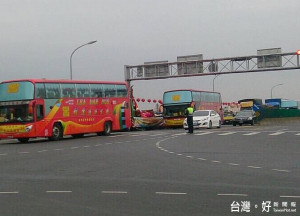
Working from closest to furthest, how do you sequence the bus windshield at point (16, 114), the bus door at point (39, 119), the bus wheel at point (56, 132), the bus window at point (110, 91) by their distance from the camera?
the bus windshield at point (16, 114)
the bus door at point (39, 119)
the bus wheel at point (56, 132)
the bus window at point (110, 91)

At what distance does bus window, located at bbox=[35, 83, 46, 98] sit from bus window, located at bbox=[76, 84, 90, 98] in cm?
330

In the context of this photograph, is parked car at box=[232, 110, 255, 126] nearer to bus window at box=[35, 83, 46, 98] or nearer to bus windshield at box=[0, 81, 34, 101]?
bus window at box=[35, 83, 46, 98]

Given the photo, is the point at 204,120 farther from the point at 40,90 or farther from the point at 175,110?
the point at 40,90

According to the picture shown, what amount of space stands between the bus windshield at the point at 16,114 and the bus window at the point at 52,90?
175cm

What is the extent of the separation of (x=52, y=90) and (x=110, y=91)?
6.17 metres

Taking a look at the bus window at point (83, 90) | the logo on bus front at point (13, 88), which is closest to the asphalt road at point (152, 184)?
the logo on bus front at point (13, 88)

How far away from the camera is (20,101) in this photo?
26.5 m

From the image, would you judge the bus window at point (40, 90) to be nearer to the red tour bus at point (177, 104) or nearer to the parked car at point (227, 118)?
the red tour bus at point (177, 104)

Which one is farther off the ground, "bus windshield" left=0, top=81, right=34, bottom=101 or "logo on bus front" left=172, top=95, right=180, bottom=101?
"bus windshield" left=0, top=81, right=34, bottom=101

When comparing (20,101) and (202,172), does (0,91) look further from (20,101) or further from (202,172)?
(202,172)

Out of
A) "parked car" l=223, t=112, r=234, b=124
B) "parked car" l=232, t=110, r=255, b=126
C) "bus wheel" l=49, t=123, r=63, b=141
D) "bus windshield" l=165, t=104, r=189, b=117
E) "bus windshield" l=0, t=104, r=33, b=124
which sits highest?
"bus windshield" l=0, t=104, r=33, b=124

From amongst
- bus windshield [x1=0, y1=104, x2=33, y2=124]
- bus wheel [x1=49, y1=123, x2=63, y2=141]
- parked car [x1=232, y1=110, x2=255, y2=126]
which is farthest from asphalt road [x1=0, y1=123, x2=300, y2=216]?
parked car [x1=232, y1=110, x2=255, y2=126]

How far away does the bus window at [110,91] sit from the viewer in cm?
3306

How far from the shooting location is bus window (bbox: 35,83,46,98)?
1058 inches
